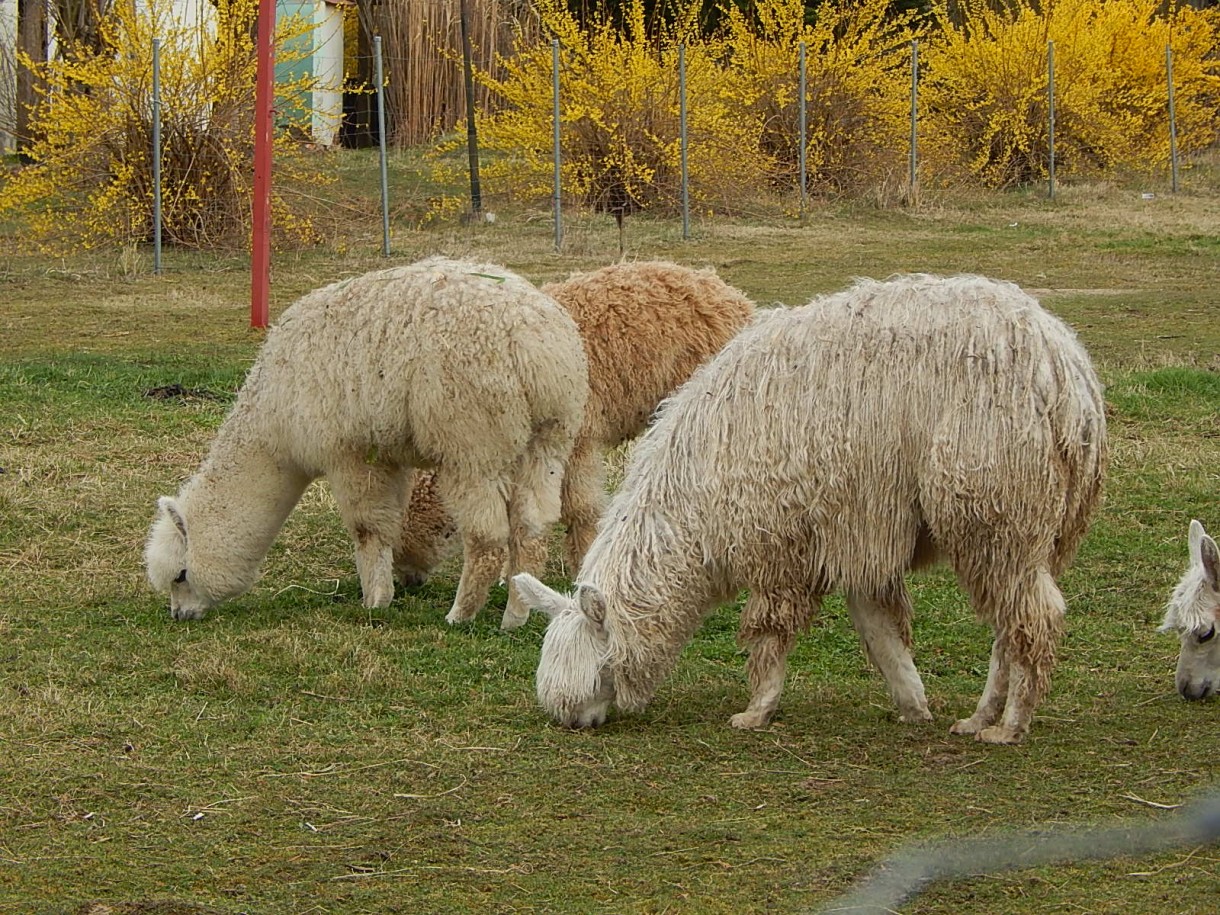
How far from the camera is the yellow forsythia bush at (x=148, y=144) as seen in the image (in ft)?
59.4

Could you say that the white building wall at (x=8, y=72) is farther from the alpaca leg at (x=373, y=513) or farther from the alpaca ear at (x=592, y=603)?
the alpaca ear at (x=592, y=603)

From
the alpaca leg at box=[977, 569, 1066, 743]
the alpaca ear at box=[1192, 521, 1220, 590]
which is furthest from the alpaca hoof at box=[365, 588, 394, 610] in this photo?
the alpaca ear at box=[1192, 521, 1220, 590]

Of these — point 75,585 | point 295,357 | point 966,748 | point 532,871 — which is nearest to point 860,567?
point 966,748

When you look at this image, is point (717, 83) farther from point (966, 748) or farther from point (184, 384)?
point (966, 748)

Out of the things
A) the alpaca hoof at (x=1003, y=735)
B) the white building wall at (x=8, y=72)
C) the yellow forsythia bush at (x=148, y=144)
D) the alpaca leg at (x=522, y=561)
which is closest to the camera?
the alpaca hoof at (x=1003, y=735)

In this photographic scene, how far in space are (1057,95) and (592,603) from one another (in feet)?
68.3

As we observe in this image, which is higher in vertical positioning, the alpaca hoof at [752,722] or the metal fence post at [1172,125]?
the metal fence post at [1172,125]

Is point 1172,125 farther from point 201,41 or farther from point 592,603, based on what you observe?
point 592,603

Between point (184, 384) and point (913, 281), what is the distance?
7.37 meters

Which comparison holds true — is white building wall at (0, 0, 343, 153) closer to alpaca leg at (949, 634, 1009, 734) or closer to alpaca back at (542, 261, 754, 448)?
alpaca back at (542, 261, 754, 448)

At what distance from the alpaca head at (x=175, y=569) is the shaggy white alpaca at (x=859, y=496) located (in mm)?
2146

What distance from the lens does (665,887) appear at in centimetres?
416

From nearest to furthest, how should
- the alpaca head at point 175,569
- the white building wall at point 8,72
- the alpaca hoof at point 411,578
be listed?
the alpaca head at point 175,569 → the alpaca hoof at point 411,578 → the white building wall at point 8,72

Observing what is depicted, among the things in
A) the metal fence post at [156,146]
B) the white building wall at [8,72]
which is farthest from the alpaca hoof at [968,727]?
the white building wall at [8,72]
